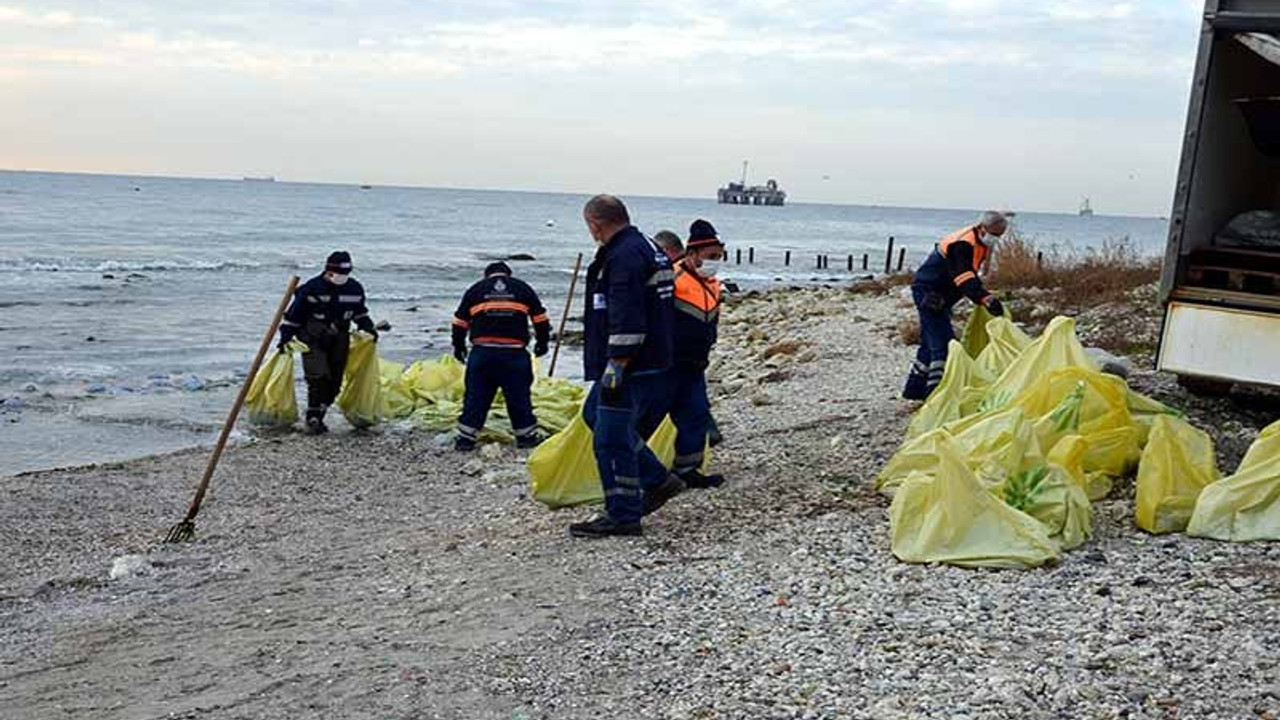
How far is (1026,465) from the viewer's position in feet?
19.1

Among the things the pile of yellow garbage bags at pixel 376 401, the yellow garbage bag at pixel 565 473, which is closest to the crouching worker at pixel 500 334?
the pile of yellow garbage bags at pixel 376 401

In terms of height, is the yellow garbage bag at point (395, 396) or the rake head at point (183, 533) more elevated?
the yellow garbage bag at point (395, 396)

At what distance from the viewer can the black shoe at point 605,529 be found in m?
6.36

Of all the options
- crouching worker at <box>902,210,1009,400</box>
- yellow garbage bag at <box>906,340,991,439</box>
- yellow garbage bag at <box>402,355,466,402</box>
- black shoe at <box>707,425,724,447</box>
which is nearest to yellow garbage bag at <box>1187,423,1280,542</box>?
yellow garbage bag at <box>906,340,991,439</box>

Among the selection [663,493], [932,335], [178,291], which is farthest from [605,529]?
[178,291]

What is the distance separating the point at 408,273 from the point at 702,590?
33.2 m

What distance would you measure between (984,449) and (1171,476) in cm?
81

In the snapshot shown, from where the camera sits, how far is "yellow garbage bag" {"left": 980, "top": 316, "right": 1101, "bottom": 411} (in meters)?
7.14

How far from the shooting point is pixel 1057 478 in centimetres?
573

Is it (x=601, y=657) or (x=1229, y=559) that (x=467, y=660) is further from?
(x=1229, y=559)

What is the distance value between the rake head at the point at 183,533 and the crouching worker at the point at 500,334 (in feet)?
8.54

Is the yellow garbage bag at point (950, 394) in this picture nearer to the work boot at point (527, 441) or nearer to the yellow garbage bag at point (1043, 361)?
the yellow garbage bag at point (1043, 361)

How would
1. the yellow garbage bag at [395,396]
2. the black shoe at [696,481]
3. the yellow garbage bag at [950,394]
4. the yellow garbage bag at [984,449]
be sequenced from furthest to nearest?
the yellow garbage bag at [395,396]
the yellow garbage bag at [950,394]
the black shoe at [696,481]
the yellow garbage bag at [984,449]

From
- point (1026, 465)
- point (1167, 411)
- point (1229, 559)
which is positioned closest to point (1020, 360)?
point (1167, 411)
